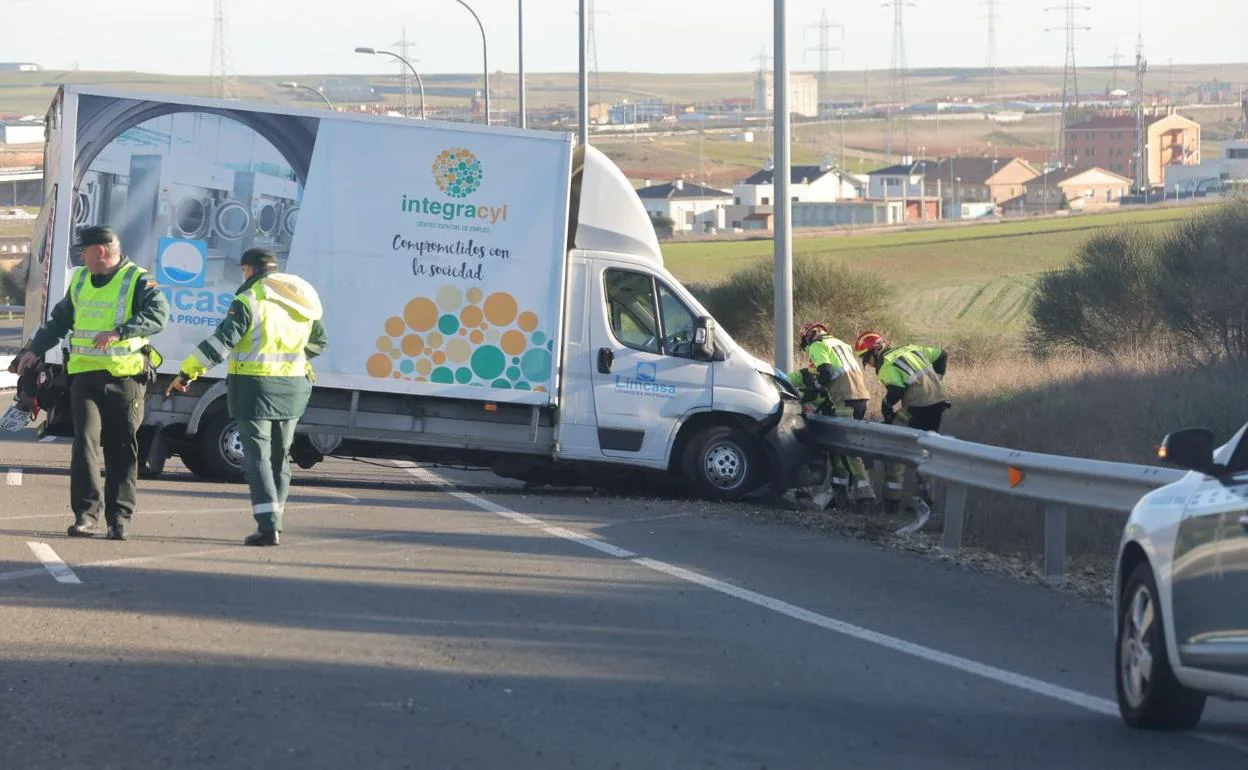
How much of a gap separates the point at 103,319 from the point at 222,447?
4.25m

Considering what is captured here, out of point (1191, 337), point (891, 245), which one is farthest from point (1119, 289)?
point (891, 245)

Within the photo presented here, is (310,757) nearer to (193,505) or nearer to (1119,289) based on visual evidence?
(193,505)

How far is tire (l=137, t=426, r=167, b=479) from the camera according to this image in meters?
14.4

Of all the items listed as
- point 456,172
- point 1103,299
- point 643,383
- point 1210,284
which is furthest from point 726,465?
point 1103,299

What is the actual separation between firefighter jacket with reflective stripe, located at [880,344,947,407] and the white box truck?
1078 millimetres

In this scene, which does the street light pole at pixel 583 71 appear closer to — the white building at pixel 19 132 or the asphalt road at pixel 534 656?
the asphalt road at pixel 534 656

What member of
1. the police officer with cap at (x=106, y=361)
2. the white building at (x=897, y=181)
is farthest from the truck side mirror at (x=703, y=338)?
the white building at (x=897, y=181)

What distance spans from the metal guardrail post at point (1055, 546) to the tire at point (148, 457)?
780 centimetres

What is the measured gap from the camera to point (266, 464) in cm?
1018

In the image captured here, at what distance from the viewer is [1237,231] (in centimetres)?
2711

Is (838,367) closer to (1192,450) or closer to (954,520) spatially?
(954,520)

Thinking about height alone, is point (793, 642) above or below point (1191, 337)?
below

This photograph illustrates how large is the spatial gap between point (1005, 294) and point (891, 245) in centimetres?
1955

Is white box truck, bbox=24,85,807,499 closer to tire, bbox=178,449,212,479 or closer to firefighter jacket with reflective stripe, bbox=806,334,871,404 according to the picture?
tire, bbox=178,449,212,479
